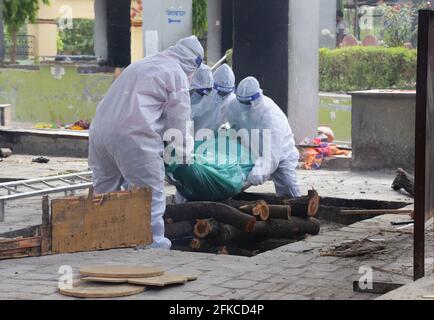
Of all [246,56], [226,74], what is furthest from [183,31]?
[226,74]

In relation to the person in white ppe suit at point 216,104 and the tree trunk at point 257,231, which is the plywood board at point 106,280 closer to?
the tree trunk at point 257,231

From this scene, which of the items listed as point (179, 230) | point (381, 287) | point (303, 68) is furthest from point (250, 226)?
point (303, 68)

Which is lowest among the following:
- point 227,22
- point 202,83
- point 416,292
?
point 416,292

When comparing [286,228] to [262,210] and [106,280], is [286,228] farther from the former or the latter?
[106,280]

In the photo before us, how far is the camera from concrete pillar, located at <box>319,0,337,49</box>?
30.0 meters

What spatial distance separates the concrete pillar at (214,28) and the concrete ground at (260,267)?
12.4m

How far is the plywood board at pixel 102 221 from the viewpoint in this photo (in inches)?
295

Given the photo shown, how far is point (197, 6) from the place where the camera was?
31.8m

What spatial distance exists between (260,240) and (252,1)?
639 cm

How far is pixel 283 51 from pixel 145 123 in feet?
21.5

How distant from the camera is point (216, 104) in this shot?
11.0m

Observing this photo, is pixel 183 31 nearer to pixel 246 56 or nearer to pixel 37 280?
pixel 246 56

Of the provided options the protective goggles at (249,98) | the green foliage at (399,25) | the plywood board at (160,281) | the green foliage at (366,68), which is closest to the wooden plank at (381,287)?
the plywood board at (160,281)

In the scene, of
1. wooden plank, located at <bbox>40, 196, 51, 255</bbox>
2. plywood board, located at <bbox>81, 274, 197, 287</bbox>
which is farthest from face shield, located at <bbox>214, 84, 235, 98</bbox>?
plywood board, located at <bbox>81, 274, 197, 287</bbox>
